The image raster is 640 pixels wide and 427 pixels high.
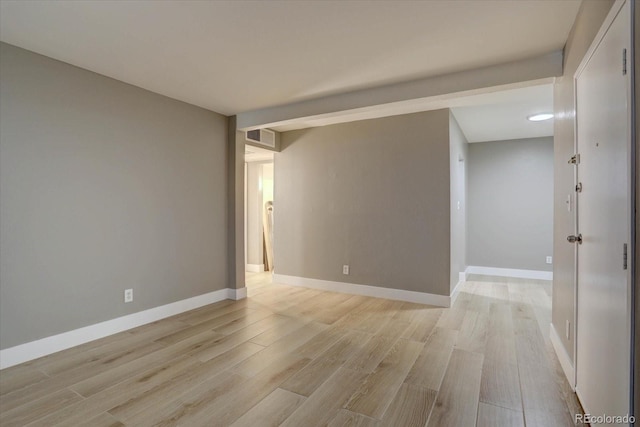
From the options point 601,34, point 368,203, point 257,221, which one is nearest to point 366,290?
point 368,203

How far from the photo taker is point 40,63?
8.30 ft

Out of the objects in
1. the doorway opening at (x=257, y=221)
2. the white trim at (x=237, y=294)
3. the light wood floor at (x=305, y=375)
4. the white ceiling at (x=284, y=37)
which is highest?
the white ceiling at (x=284, y=37)

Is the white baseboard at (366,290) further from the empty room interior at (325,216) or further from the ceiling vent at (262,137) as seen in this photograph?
the ceiling vent at (262,137)

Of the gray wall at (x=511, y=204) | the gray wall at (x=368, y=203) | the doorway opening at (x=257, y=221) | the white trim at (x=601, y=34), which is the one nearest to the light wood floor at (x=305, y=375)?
the gray wall at (x=368, y=203)

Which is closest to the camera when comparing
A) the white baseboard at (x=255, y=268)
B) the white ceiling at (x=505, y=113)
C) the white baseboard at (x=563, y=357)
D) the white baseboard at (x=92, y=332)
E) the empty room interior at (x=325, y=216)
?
the empty room interior at (x=325, y=216)

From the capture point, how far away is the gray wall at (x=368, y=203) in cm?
399

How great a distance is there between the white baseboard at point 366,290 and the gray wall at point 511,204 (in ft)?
8.45

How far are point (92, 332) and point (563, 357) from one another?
3970 millimetres

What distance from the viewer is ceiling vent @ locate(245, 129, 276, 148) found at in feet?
15.3

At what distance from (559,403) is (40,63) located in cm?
449

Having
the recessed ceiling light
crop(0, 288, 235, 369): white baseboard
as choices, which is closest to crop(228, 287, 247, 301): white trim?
crop(0, 288, 235, 369): white baseboard

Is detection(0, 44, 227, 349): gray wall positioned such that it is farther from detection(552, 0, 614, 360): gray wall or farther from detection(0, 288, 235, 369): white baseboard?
detection(552, 0, 614, 360): gray wall

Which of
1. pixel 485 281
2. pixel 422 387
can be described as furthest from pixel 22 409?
pixel 485 281

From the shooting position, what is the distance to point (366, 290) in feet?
14.6
